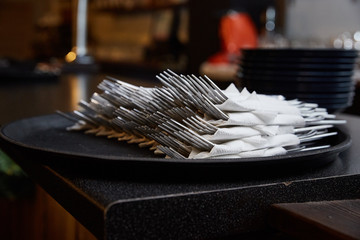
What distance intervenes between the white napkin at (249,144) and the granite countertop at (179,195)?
4 centimetres

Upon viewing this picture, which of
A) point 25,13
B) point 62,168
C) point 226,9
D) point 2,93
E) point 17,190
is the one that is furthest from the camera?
point 25,13

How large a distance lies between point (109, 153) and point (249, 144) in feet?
0.70

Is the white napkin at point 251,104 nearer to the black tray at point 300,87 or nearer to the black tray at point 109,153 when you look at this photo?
the black tray at point 109,153

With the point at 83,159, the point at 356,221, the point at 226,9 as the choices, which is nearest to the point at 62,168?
the point at 83,159

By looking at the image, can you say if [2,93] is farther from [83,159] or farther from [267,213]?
[267,213]

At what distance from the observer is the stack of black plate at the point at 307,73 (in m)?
1.21

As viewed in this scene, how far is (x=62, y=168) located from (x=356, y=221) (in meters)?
0.38

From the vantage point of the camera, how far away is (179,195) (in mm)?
584

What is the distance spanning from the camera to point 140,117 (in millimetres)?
795

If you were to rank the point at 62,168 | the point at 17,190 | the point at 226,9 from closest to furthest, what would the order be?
the point at 62,168, the point at 17,190, the point at 226,9

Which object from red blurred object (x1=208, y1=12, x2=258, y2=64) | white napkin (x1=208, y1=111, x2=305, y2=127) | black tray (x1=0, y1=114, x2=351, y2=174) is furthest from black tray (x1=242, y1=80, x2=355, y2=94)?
red blurred object (x1=208, y1=12, x2=258, y2=64)

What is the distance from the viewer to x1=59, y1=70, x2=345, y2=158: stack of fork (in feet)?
2.28

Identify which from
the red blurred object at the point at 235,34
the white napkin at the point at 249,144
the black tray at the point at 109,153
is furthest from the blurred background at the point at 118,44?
the white napkin at the point at 249,144

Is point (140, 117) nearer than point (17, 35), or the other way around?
point (140, 117)
